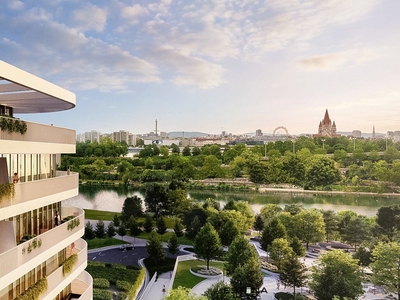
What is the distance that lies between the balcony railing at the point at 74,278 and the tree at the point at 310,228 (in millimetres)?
16486

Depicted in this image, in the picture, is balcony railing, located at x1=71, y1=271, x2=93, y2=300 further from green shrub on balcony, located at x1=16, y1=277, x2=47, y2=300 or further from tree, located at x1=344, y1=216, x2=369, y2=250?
tree, located at x1=344, y1=216, x2=369, y2=250

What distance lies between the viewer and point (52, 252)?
20.4 feet

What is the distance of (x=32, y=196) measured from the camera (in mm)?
5633

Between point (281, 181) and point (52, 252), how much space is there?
2801 cm

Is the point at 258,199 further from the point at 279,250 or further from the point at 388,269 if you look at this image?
the point at 388,269

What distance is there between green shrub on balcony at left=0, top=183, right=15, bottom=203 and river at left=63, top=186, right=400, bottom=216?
998 inches

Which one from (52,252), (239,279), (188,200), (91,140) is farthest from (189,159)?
(52,252)

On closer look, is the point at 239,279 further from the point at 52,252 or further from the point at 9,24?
the point at 9,24

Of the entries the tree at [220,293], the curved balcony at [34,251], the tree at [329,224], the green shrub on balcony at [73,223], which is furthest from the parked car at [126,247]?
the green shrub on balcony at [73,223]

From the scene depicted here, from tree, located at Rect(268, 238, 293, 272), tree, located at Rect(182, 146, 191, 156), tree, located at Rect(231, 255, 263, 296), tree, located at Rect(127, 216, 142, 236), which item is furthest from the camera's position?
tree, located at Rect(182, 146, 191, 156)

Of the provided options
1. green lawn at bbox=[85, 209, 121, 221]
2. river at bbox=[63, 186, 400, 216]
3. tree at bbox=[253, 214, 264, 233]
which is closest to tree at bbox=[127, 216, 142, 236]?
green lawn at bbox=[85, 209, 121, 221]

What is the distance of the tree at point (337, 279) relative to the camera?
1446 cm

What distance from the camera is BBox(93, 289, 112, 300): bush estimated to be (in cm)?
1424

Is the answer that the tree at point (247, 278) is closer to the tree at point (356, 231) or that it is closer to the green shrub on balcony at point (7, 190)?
the tree at point (356, 231)
